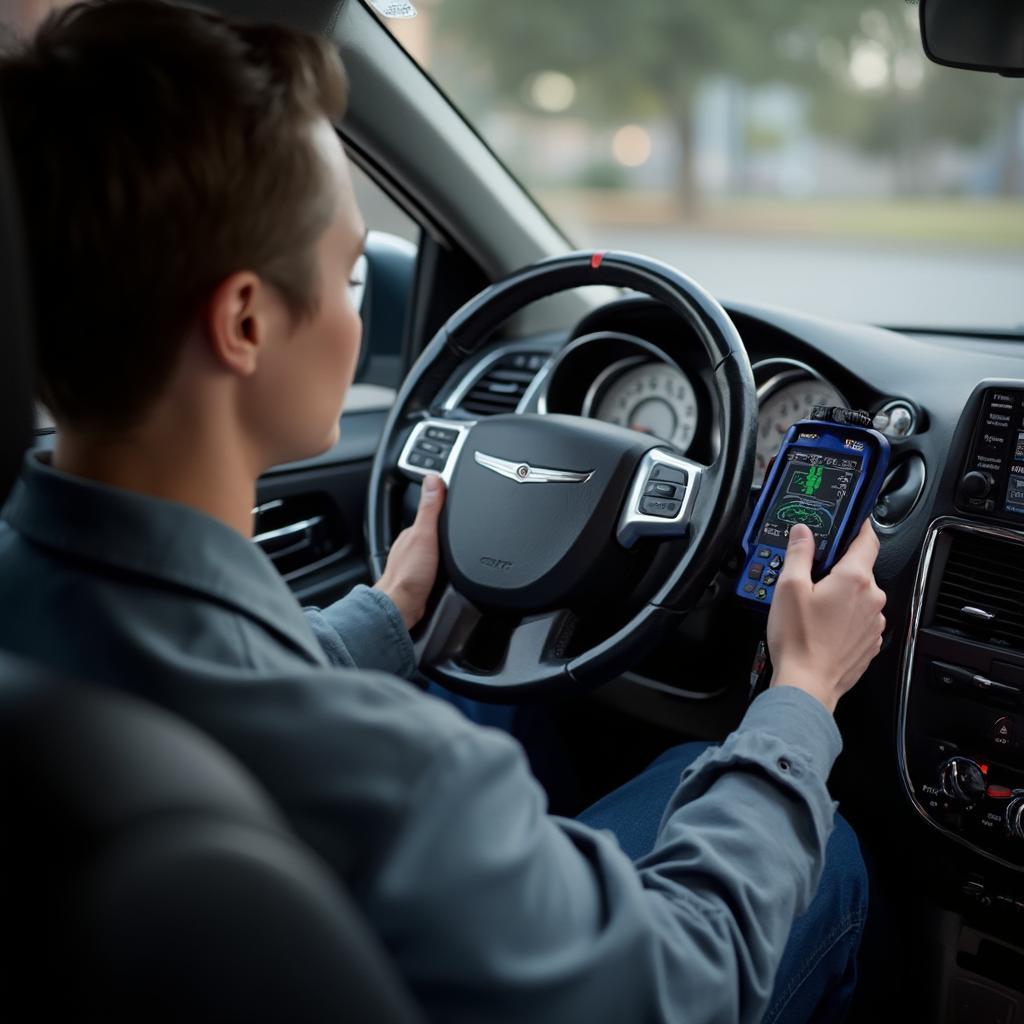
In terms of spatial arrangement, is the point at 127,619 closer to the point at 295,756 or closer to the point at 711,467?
the point at 295,756

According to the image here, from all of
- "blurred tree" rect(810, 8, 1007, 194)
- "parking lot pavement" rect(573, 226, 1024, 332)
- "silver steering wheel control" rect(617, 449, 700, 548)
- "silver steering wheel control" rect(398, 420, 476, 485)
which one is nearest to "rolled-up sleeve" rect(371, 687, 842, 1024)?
"silver steering wheel control" rect(617, 449, 700, 548)

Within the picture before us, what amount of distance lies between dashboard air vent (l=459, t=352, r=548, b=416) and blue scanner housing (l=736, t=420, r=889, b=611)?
62cm

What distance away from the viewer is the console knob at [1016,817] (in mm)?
1534

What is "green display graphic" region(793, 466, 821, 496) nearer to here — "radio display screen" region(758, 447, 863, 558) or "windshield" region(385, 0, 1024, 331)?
"radio display screen" region(758, 447, 863, 558)

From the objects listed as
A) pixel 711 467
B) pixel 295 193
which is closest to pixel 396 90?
pixel 711 467

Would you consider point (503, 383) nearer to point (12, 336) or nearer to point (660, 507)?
point (660, 507)

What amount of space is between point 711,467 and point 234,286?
83 cm

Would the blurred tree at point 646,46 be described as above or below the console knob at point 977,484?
above

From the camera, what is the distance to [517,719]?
78.8 inches

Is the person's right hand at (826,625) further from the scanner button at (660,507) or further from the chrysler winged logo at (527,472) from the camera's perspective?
the chrysler winged logo at (527,472)


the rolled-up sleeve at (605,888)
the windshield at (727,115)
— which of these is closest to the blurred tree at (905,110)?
the windshield at (727,115)

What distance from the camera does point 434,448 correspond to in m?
1.83

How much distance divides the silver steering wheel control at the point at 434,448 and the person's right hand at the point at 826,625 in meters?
0.60

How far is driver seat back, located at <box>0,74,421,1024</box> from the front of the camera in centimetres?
53
